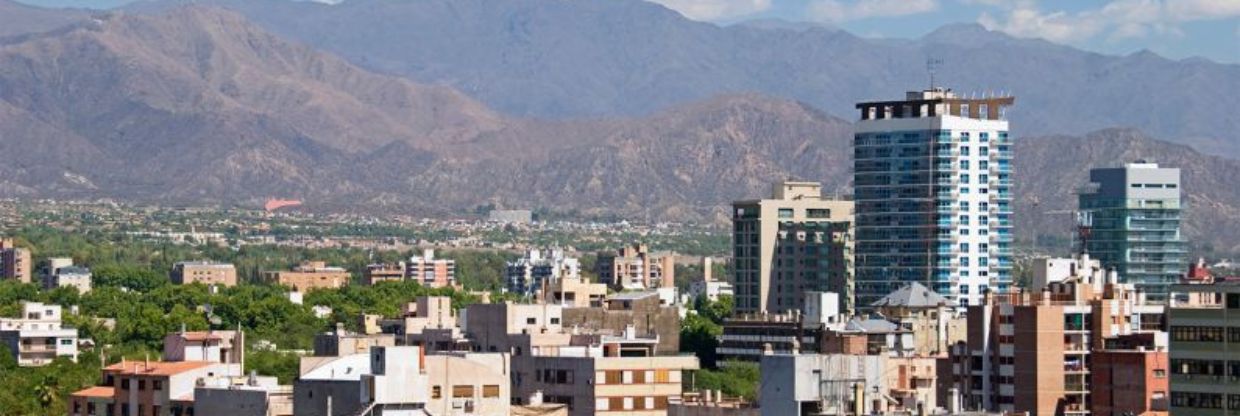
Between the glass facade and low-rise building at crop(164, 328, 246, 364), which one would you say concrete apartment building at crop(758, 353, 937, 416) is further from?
the glass facade

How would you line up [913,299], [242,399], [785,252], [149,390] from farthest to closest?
[785,252]
[913,299]
[149,390]
[242,399]

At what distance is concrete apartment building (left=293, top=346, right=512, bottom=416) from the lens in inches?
2443

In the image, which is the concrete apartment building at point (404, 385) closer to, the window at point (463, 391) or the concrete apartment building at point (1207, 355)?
the window at point (463, 391)

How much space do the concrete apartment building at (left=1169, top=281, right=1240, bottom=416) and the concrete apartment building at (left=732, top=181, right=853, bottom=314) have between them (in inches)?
4828

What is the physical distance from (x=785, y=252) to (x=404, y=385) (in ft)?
420

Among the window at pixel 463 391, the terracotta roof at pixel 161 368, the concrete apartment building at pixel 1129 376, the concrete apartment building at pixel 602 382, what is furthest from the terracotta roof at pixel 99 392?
the concrete apartment building at pixel 1129 376

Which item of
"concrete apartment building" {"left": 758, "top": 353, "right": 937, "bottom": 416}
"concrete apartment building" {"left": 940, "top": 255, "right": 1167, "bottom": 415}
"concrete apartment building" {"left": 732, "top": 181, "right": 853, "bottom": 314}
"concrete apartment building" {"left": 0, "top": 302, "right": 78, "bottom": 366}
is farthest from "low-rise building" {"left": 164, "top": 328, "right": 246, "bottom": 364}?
"concrete apartment building" {"left": 732, "top": 181, "right": 853, "bottom": 314}

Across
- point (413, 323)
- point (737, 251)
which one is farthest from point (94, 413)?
point (737, 251)

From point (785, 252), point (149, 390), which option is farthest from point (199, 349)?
point (785, 252)

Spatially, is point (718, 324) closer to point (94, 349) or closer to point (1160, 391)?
point (94, 349)

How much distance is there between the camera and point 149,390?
8200 centimetres

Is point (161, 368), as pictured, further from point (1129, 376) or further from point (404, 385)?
point (1129, 376)

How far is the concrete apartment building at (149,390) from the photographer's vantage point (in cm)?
8012

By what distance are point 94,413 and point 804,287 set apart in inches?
4117
